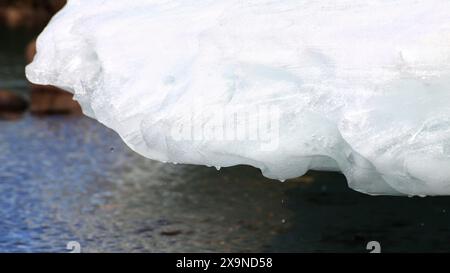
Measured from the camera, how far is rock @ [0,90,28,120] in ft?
42.8

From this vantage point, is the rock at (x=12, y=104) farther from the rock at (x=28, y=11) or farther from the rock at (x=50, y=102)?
the rock at (x=28, y=11)

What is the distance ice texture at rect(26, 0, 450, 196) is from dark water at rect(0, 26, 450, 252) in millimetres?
2208

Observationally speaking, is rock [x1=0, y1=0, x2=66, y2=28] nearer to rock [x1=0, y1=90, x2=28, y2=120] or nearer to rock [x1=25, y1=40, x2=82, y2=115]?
rock [x1=25, y1=40, x2=82, y2=115]

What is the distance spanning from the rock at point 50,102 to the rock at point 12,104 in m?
0.14

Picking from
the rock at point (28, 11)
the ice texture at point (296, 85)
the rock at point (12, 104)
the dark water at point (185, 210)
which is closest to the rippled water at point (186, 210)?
the dark water at point (185, 210)

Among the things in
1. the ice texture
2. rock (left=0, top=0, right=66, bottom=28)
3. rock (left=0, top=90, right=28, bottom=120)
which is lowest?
the ice texture

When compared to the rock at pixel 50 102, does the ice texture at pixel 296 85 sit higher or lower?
lower

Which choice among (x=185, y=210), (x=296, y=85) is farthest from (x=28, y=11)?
Answer: (x=296, y=85)

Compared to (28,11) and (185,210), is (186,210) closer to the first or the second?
(185,210)

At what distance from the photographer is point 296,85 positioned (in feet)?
14.9

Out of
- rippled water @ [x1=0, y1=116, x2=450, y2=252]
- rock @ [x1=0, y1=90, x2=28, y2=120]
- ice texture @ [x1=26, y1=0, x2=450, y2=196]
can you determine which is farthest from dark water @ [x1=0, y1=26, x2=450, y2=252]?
rock @ [x1=0, y1=90, x2=28, y2=120]

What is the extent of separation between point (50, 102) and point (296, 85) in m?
9.41

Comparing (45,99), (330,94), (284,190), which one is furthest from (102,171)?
(330,94)

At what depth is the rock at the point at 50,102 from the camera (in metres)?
13.2
